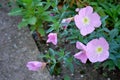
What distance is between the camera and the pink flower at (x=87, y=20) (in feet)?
5.75

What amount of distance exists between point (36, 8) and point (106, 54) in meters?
0.77

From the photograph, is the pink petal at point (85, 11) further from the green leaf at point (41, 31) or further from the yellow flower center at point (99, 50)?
the green leaf at point (41, 31)

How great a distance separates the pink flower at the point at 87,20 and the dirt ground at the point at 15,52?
0.62 m

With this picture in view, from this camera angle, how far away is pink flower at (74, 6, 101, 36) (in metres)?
1.75

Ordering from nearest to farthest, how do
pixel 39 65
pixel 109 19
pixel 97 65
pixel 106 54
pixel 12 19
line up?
1. pixel 106 54
2. pixel 39 65
3. pixel 97 65
4. pixel 109 19
5. pixel 12 19

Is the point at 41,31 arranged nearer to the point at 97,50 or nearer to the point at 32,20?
the point at 32,20

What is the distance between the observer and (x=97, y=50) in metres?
1.79

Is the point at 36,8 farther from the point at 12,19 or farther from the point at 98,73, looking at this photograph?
the point at 98,73

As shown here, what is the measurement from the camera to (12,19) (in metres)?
2.74

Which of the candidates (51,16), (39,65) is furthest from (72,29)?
(39,65)

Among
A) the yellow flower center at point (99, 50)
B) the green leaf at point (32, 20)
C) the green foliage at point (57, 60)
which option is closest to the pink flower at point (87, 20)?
the yellow flower center at point (99, 50)

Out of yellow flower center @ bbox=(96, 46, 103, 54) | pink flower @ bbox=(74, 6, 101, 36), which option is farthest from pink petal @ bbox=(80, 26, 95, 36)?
yellow flower center @ bbox=(96, 46, 103, 54)

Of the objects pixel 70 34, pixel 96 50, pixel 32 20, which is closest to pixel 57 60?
pixel 70 34

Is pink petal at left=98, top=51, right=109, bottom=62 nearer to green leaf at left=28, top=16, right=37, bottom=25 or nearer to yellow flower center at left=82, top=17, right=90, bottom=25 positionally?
yellow flower center at left=82, top=17, right=90, bottom=25
